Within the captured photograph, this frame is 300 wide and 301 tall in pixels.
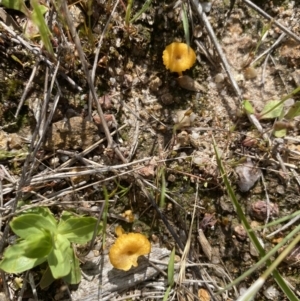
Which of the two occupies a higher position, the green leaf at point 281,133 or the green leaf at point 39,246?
the green leaf at point 281,133

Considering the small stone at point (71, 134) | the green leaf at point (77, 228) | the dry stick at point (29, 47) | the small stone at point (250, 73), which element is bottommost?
the green leaf at point (77, 228)

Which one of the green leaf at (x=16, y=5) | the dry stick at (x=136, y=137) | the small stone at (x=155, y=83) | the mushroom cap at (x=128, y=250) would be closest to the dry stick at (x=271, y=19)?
the small stone at (x=155, y=83)

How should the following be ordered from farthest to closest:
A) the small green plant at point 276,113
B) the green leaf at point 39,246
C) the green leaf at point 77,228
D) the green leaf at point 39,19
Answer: the small green plant at point 276,113 → the green leaf at point 77,228 → the green leaf at point 39,246 → the green leaf at point 39,19

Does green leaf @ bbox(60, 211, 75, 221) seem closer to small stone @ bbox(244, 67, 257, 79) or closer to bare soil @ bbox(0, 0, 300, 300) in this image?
bare soil @ bbox(0, 0, 300, 300)

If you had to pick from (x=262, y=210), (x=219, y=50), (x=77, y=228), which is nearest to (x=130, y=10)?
(x=219, y=50)

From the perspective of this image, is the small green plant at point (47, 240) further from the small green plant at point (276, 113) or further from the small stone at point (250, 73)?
the small stone at point (250, 73)

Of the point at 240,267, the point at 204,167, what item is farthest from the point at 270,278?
the point at 204,167

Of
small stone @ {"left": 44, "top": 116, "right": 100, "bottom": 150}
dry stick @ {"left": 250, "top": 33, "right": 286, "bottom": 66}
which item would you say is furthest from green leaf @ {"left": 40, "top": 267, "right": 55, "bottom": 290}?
dry stick @ {"left": 250, "top": 33, "right": 286, "bottom": 66}

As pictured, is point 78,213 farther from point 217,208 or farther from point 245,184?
point 245,184
